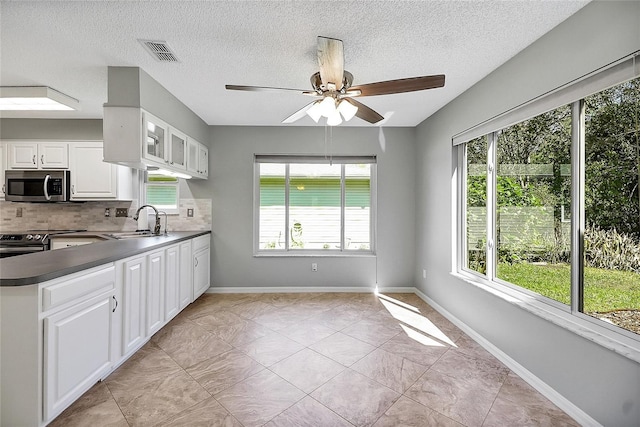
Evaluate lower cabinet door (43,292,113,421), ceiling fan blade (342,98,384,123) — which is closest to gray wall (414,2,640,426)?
ceiling fan blade (342,98,384,123)

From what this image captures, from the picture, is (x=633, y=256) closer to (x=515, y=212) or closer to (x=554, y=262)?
(x=554, y=262)

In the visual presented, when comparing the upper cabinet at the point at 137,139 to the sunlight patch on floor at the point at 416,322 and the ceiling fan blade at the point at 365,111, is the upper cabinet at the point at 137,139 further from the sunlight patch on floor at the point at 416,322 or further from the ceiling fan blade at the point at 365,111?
the sunlight patch on floor at the point at 416,322

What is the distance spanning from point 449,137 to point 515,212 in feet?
3.83

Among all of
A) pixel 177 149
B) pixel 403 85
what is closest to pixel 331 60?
pixel 403 85

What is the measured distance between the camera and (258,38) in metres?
1.97

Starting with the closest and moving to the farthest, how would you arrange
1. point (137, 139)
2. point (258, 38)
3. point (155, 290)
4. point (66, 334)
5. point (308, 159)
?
point (66, 334), point (258, 38), point (137, 139), point (155, 290), point (308, 159)

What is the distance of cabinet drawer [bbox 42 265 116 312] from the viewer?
150cm

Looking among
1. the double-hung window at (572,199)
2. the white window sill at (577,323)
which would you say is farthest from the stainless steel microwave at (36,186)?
the white window sill at (577,323)

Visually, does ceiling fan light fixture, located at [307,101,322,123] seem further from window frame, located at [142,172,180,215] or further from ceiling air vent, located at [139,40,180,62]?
window frame, located at [142,172,180,215]

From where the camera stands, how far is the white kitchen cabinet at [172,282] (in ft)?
9.17

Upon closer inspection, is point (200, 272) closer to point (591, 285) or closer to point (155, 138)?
point (155, 138)

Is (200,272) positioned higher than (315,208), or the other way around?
(315,208)

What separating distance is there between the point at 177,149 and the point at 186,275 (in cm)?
142

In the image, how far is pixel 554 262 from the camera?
199 cm
